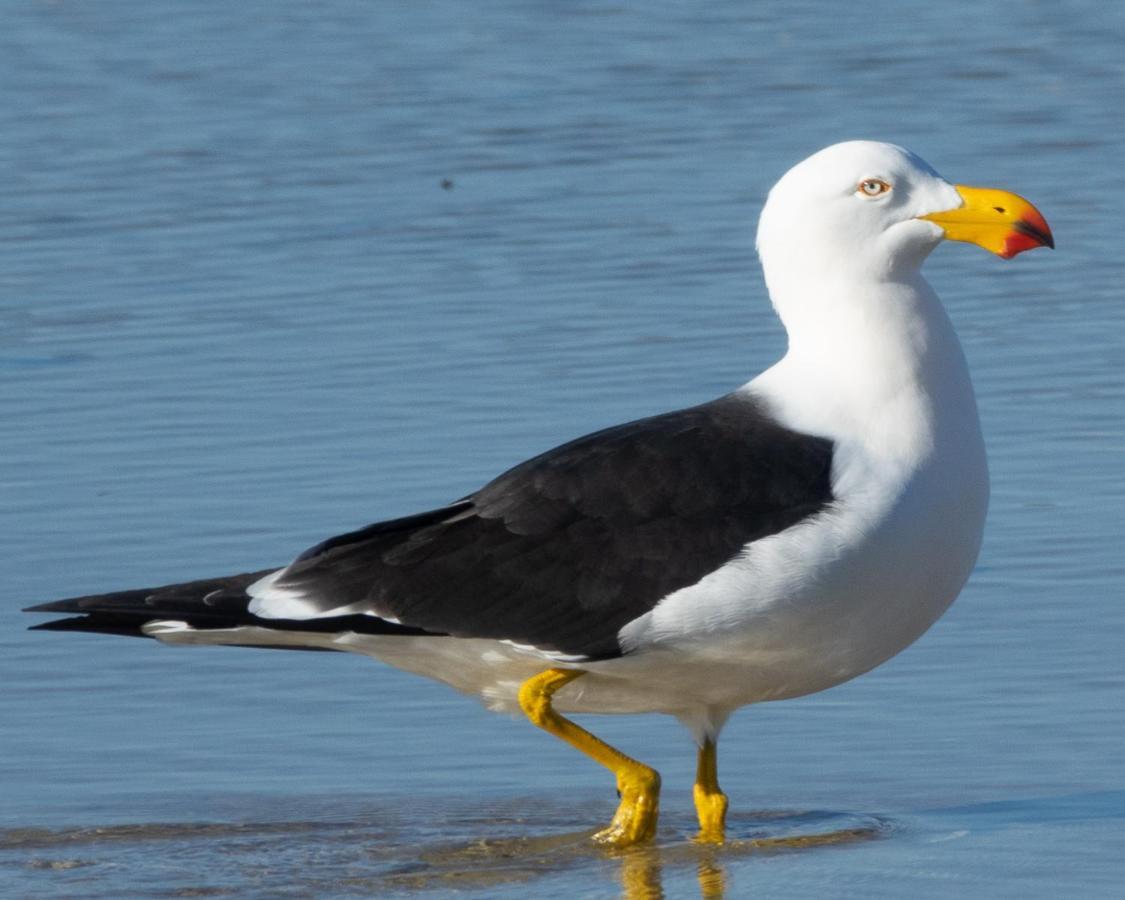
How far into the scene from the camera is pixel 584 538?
6.34m

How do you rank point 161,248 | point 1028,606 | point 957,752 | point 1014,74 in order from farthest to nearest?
1. point 1014,74
2. point 161,248
3. point 1028,606
4. point 957,752

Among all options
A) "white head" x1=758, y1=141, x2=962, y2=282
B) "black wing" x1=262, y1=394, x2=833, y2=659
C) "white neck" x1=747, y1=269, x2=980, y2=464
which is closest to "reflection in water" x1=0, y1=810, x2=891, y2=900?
"black wing" x1=262, y1=394, x2=833, y2=659

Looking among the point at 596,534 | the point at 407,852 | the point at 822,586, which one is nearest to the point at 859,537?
the point at 822,586

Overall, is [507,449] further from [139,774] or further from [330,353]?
[139,774]

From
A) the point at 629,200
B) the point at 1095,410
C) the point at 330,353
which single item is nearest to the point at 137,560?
the point at 330,353

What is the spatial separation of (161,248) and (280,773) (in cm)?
557

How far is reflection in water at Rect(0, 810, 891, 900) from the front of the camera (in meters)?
6.39

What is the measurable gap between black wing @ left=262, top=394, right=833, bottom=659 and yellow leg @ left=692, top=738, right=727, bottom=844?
576mm

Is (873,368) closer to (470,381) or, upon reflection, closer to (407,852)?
(407,852)

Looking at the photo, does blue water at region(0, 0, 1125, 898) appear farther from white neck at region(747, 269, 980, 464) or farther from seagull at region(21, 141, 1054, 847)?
white neck at region(747, 269, 980, 464)

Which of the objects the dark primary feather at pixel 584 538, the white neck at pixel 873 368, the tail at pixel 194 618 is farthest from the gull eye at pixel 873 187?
the tail at pixel 194 618

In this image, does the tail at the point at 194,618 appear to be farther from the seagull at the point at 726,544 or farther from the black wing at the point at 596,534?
the black wing at the point at 596,534

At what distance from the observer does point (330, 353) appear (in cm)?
1045

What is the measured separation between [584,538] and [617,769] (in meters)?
0.62
